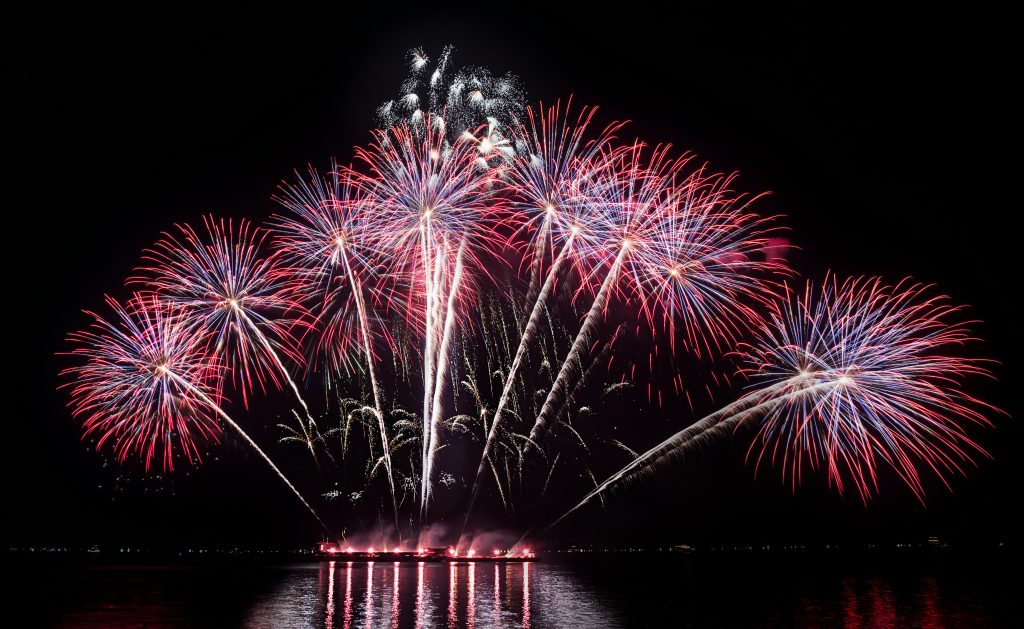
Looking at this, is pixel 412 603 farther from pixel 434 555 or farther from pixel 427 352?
pixel 434 555

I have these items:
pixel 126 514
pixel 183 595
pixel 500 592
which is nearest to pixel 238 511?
pixel 126 514

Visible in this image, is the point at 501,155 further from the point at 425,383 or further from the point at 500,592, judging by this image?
the point at 500,592

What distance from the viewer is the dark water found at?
23.4 meters

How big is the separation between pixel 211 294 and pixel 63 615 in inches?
449

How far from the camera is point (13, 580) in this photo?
46625mm

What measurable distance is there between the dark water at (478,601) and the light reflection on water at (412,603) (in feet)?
0.18

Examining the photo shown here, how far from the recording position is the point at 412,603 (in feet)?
85.8

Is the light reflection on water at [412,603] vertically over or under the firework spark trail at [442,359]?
under

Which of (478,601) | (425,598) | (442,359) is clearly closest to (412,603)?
(425,598)

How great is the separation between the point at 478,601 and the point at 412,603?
225 cm

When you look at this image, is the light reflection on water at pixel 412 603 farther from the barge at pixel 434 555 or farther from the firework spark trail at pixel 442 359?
the barge at pixel 434 555

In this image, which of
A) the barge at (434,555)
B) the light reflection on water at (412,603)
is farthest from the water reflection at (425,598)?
the barge at (434,555)

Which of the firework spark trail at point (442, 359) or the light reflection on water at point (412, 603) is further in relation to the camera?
the firework spark trail at point (442, 359)

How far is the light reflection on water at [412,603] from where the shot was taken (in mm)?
21953
